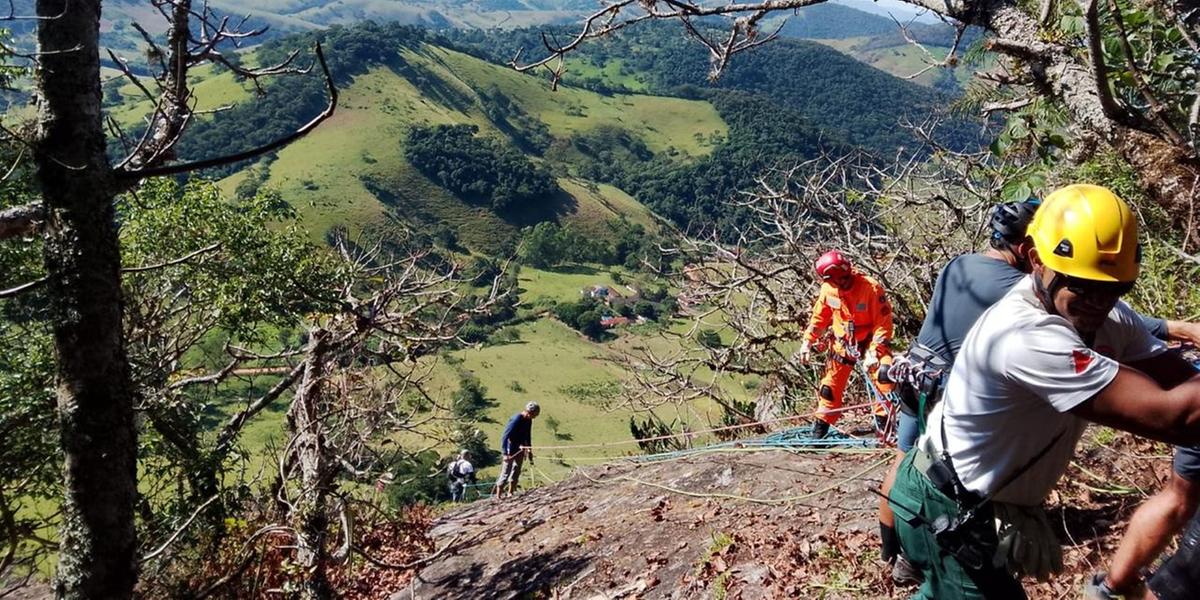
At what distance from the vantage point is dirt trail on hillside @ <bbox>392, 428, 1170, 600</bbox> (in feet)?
11.8

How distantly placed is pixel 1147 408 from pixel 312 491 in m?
5.99

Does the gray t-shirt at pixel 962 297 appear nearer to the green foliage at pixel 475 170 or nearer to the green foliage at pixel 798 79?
the green foliage at pixel 475 170

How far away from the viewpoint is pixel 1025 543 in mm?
2023

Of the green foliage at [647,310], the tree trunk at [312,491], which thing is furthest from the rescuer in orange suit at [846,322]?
the green foliage at [647,310]

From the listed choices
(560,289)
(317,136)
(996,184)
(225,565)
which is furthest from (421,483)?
(317,136)

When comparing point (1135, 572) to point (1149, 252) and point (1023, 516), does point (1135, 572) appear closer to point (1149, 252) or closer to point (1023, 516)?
point (1023, 516)

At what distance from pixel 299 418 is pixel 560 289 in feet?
262

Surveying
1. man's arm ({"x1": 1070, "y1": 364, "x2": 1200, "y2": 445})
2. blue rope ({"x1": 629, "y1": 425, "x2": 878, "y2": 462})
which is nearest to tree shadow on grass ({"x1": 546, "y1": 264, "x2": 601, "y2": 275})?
blue rope ({"x1": 629, "y1": 425, "x2": 878, "y2": 462})

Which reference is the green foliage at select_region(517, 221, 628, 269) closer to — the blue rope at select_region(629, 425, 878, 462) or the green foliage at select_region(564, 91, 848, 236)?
the green foliage at select_region(564, 91, 848, 236)

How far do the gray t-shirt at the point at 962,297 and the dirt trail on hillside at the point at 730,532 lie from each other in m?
1.08

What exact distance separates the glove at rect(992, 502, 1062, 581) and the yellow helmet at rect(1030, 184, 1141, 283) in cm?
71

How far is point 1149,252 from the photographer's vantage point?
428 cm

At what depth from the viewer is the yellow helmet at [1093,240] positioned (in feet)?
5.56

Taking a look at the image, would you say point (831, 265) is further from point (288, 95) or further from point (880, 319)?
point (288, 95)
